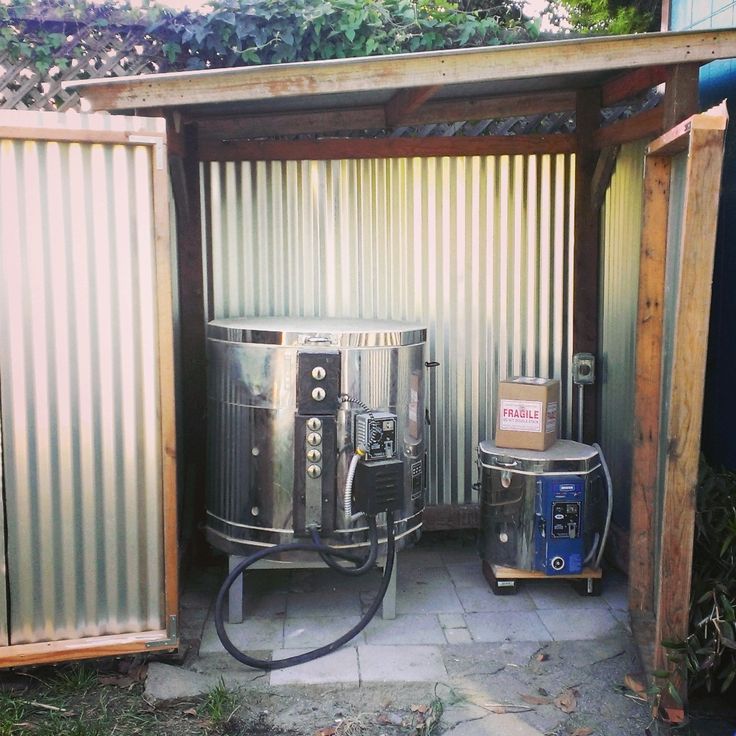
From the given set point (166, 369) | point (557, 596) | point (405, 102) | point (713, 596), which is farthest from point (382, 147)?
point (713, 596)

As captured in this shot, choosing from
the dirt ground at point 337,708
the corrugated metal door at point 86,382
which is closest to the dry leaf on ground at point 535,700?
the dirt ground at point 337,708

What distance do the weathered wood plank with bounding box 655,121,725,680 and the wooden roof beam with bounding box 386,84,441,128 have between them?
1.53m

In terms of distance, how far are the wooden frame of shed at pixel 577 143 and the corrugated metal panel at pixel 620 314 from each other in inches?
5.0

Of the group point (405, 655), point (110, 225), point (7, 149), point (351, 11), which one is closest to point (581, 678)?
point (405, 655)

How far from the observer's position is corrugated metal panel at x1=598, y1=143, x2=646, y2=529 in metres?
5.55

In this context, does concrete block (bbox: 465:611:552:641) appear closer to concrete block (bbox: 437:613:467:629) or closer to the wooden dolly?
concrete block (bbox: 437:613:467:629)

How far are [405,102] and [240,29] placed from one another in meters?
1.62

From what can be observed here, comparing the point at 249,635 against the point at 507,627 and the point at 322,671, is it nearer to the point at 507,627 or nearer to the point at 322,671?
the point at 322,671

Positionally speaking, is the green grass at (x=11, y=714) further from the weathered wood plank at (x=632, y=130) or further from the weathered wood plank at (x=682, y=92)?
the weathered wood plank at (x=632, y=130)

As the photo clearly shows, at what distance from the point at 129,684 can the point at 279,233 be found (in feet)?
10.9

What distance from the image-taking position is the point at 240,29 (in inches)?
234

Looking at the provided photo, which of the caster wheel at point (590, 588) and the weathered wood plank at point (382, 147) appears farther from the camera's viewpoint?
the weathered wood plank at point (382, 147)

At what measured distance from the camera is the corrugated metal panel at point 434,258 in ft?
19.8

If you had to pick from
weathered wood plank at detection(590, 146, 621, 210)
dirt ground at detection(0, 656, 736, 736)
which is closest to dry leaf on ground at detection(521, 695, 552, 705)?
dirt ground at detection(0, 656, 736, 736)
